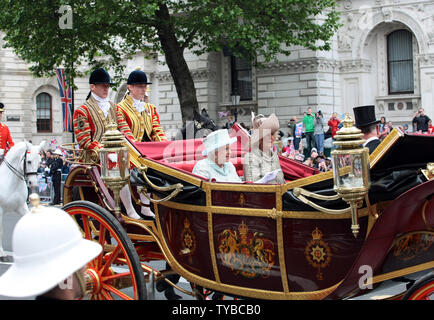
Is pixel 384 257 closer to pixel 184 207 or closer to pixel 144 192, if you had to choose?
pixel 184 207

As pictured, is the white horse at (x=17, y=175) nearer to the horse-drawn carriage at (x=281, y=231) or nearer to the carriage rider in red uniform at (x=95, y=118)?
the carriage rider in red uniform at (x=95, y=118)

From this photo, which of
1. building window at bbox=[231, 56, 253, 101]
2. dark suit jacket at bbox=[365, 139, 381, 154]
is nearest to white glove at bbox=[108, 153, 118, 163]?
dark suit jacket at bbox=[365, 139, 381, 154]

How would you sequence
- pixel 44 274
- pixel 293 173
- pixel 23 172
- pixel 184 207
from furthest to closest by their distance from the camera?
pixel 23 172
pixel 293 173
pixel 184 207
pixel 44 274

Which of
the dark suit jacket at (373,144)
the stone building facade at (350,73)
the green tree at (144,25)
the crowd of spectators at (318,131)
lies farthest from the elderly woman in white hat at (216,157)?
the stone building facade at (350,73)

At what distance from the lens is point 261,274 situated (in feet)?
14.5

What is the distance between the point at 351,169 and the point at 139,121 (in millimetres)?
3521

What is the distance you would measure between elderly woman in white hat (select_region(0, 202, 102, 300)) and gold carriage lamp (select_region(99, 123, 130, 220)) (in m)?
2.91

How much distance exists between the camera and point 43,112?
42.5m

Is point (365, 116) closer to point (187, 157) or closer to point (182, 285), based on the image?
point (187, 157)

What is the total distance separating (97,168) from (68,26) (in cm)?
1521

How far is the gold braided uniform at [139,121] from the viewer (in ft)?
22.0

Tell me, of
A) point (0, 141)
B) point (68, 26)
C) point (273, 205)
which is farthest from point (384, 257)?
point (68, 26)

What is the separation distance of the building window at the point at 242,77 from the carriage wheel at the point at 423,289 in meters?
27.9

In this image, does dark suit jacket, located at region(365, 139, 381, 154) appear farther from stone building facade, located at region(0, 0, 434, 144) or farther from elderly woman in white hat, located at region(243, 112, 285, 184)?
stone building facade, located at region(0, 0, 434, 144)
